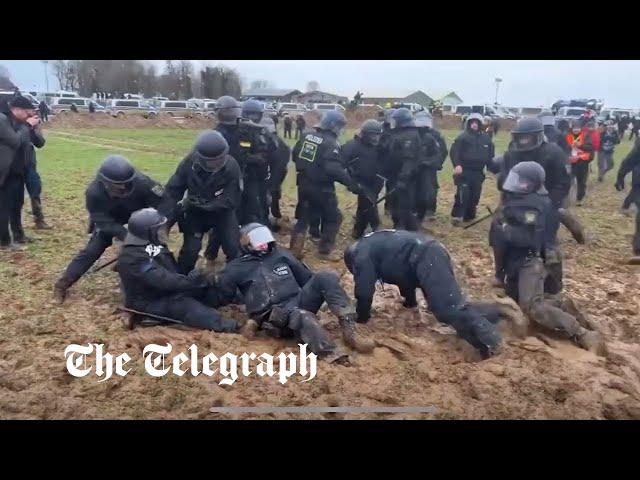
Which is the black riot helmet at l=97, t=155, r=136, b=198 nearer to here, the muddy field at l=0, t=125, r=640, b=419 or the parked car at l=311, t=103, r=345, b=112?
the muddy field at l=0, t=125, r=640, b=419

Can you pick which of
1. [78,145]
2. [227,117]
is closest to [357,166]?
[227,117]

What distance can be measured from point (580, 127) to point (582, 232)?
4750 mm

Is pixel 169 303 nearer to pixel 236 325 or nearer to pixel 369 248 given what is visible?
pixel 236 325

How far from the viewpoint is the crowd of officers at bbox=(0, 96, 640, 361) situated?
474 cm

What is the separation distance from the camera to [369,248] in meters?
4.96

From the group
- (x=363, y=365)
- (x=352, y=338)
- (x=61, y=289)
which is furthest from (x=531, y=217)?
(x=61, y=289)

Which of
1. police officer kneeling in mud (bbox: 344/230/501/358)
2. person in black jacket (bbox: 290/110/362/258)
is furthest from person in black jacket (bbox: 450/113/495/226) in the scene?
police officer kneeling in mud (bbox: 344/230/501/358)

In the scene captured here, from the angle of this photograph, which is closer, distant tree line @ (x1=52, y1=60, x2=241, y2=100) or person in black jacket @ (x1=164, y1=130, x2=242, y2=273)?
distant tree line @ (x1=52, y1=60, x2=241, y2=100)

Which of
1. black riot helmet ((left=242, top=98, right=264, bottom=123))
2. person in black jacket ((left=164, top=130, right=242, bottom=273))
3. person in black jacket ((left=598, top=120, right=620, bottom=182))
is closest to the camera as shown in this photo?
person in black jacket ((left=164, top=130, right=242, bottom=273))

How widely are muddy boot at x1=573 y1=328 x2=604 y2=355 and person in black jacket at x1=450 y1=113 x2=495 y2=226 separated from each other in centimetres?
453

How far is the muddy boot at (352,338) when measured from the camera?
15.0ft

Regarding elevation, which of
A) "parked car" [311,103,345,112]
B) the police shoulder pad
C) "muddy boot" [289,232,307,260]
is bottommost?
"muddy boot" [289,232,307,260]

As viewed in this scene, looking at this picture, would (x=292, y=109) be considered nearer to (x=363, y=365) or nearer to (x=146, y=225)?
(x=146, y=225)

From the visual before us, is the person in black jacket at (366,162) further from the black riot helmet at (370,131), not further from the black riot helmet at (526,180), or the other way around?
the black riot helmet at (526,180)
